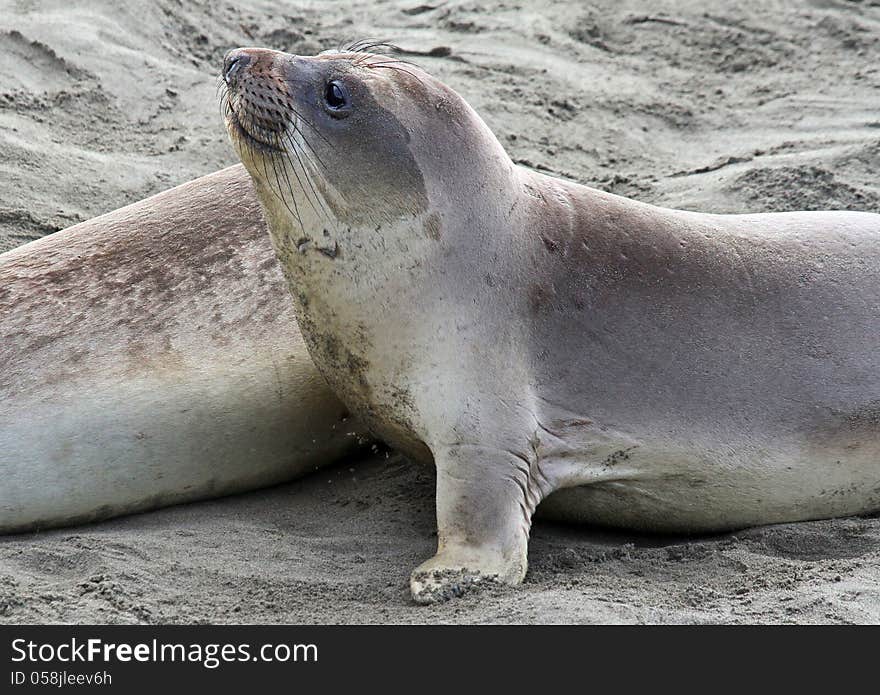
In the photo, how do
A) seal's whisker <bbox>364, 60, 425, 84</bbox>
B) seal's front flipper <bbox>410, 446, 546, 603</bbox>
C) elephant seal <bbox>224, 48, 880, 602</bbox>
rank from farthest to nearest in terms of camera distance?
seal's whisker <bbox>364, 60, 425, 84</bbox> < elephant seal <bbox>224, 48, 880, 602</bbox> < seal's front flipper <bbox>410, 446, 546, 603</bbox>

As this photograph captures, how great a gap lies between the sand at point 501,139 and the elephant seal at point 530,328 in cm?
18

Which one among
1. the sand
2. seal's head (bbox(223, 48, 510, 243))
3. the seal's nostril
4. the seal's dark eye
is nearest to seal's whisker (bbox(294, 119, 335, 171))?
seal's head (bbox(223, 48, 510, 243))

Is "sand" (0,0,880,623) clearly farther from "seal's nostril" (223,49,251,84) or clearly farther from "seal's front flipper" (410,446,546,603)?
"seal's nostril" (223,49,251,84)

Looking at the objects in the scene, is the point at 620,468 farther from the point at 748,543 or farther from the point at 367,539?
the point at 367,539

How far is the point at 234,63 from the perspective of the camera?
12.3ft

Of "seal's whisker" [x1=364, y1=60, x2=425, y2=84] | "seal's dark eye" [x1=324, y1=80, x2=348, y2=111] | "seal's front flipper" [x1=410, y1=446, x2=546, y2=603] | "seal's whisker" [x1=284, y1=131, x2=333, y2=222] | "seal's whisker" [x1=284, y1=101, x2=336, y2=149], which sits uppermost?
"seal's whisker" [x1=364, y1=60, x2=425, y2=84]

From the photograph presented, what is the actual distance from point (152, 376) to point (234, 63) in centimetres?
99

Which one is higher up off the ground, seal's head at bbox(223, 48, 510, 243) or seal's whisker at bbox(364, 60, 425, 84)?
seal's whisker at bbox(364, 60, 425, 84)

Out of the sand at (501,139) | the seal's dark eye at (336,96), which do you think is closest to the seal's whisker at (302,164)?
the seal's dark eye at (336,96)

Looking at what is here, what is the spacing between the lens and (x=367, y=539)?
394 centimetres

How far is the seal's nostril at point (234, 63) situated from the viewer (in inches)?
146

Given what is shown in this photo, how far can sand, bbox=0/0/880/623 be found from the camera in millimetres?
3416

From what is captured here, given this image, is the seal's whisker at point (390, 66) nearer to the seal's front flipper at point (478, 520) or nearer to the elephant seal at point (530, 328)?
the elephant seal at point (530, 328)

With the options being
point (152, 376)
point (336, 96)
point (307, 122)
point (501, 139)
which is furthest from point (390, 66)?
point (501, 139)
